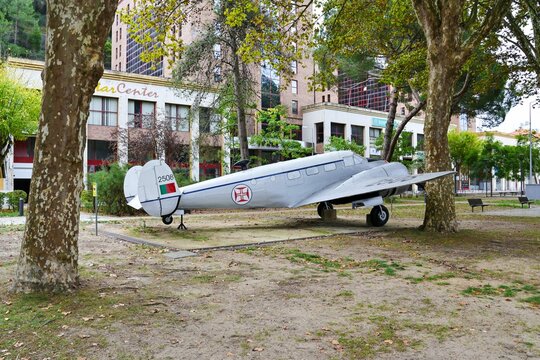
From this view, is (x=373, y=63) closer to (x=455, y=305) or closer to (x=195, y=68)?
(x=195, y=68)

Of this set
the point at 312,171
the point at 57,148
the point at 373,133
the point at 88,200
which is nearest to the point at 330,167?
the point at 312,171

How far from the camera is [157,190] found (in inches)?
501

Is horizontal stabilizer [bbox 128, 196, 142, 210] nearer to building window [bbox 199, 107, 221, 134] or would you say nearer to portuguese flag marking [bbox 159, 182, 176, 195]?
portuguese flag marking [bbox 159, 182, 176, 195]

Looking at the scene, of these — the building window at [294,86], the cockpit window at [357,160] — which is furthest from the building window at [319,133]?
the cockpit window at [357,160]

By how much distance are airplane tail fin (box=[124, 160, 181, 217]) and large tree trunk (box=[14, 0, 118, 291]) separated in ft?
21.0

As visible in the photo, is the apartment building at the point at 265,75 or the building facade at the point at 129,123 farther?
the apartment building at the point at 265,75

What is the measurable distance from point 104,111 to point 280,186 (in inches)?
1215

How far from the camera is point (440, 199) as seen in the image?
13.3 meters

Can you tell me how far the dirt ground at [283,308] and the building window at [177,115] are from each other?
34.4 m

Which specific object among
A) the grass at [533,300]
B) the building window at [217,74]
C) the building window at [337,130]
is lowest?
the grass at [533,300]

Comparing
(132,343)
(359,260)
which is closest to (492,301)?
(359,260)

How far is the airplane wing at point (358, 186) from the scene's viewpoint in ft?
47.2

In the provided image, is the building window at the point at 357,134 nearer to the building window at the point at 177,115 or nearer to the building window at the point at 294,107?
the building window at the point at 294,107

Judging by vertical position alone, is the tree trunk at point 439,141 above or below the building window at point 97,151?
below
